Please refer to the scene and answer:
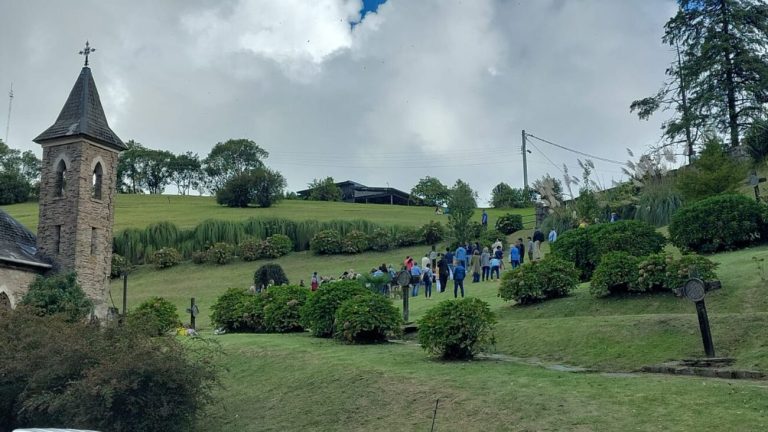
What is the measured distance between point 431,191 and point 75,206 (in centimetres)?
7112

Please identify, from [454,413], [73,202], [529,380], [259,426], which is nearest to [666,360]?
[529,380]

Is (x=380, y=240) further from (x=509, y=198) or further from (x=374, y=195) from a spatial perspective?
(x=374, y=195)

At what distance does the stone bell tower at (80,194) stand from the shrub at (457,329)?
57.7 ft

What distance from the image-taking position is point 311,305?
18016 millimetres

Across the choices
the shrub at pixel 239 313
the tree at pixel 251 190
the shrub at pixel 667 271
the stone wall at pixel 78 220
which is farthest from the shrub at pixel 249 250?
the shrub at pixel 667 271

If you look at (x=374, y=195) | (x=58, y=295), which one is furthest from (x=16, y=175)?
(x=58, y=295)

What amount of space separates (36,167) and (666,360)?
11214cm

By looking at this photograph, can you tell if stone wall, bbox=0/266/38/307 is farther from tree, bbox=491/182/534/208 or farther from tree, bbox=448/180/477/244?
tree, bbox=491/182/534/208

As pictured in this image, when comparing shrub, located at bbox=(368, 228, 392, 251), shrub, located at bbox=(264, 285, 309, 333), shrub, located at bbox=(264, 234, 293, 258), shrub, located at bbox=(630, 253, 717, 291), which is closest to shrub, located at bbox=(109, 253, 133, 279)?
shrub, located at bbox=(264, 234, 293, 258)

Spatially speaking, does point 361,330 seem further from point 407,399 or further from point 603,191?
point 603,191

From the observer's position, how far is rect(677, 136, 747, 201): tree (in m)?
27.5

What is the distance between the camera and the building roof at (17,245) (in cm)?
2468

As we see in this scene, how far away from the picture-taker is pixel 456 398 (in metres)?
9.98

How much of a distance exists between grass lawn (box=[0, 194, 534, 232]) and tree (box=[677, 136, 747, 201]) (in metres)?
22.9
